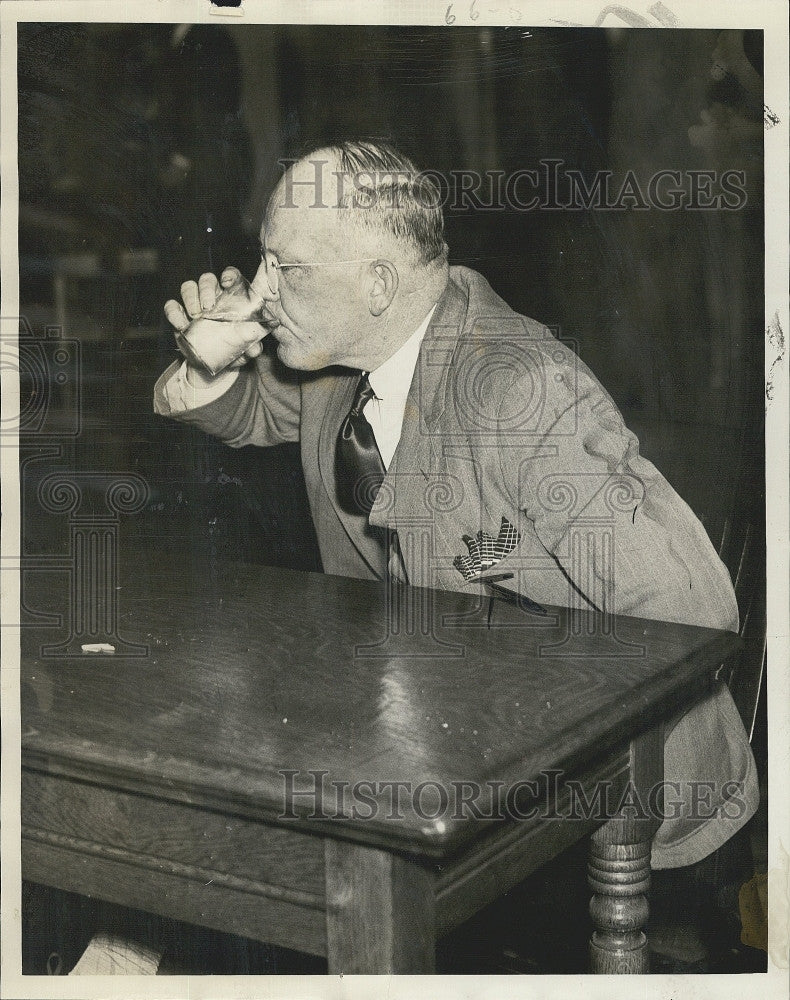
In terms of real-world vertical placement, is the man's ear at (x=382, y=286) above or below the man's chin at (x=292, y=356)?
above

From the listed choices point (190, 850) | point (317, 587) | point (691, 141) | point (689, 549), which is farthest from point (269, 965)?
point (691, 141)

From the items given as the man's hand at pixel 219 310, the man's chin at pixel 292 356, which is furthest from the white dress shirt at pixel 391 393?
the man's hand at pixel 219 310

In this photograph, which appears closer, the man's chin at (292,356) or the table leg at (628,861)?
the table leg at (628,861)

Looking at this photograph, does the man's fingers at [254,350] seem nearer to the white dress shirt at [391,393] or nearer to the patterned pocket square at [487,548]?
the white dress shirt at [391,393]

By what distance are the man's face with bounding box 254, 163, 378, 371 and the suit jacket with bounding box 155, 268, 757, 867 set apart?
0.13 meters

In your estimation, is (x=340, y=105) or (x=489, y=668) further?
(x=340, y=105)

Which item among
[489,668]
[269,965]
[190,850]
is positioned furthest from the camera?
[269,965]

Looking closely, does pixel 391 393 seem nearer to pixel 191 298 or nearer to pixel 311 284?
pixel 311 284

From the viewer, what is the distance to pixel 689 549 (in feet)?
5.42

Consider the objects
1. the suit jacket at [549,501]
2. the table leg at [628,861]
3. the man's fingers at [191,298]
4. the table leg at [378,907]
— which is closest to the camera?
the table leg at [378,907]

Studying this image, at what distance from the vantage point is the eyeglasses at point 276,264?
65.9 inches

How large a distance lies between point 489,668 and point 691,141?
0.89 m

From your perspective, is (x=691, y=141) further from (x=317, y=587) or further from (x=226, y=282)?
(x=317, y=587)

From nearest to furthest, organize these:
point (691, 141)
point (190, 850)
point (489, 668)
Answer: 1. point (190, 850)
2. point (489, 668)
3. point (691, 141)
